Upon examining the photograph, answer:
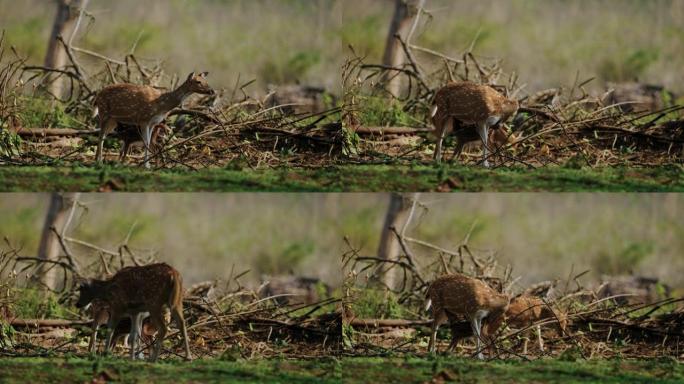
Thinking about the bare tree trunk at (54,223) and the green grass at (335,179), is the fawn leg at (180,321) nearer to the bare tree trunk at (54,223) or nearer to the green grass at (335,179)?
the green grass at (335,179)

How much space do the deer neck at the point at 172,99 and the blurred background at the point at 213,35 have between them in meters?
0.49

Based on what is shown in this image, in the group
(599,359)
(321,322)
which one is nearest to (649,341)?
(599,359)

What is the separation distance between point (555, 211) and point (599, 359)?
1.11 meters

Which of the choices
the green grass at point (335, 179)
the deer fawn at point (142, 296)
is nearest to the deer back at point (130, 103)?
the green grass at point (335, 179)

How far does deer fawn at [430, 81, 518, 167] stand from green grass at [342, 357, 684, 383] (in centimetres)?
141

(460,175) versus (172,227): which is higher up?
(460,175)

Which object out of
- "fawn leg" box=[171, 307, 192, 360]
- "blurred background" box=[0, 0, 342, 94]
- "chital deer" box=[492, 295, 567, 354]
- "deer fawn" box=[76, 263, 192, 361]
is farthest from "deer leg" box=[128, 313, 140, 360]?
"chital deer" box=[492, 295, 567, 354]

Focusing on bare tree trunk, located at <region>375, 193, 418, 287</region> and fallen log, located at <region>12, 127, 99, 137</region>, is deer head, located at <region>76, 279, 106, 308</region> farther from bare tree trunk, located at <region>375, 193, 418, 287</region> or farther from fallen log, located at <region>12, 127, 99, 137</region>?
bare tree trunk, located at <region>375, 193, 418, 287</region>

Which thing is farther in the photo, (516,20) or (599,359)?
(516,20)

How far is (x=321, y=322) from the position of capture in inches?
352

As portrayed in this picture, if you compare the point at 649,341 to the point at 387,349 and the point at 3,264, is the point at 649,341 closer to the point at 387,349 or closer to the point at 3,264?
the point at 387,349

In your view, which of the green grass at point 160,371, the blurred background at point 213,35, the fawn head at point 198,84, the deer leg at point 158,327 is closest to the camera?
the green grass at point 160,371

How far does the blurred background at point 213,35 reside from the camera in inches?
359

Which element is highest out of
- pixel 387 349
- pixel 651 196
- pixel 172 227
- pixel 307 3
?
pixel 307 3
